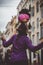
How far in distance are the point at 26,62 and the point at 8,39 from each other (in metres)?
0.21

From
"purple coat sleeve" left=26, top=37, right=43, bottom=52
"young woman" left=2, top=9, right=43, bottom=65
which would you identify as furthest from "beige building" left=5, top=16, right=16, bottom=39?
"purple coat sleeve" left=26, top=37, right=43, bottom=52

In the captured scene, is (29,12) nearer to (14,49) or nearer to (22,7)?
(22,7)

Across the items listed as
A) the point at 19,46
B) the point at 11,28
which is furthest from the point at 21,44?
the point at 11,28

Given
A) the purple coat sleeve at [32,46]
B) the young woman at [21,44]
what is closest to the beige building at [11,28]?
the young woman at [21,44]

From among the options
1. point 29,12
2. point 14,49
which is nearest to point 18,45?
point 14,49

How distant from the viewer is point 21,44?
1.87 m

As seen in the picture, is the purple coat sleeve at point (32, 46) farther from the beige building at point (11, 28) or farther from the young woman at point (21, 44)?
the beige building at point (11, 28)

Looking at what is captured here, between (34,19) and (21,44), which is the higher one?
(34,19)

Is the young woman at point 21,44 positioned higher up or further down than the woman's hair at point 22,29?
further down

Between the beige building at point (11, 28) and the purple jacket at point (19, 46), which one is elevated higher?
the beige building at point (11, 28)

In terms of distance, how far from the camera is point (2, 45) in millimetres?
1913

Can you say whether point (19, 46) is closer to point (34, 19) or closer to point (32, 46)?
point (32, 46)

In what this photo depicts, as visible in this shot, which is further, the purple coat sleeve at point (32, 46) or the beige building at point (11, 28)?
the beige building at point (11, 28)

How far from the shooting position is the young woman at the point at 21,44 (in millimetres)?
1836
